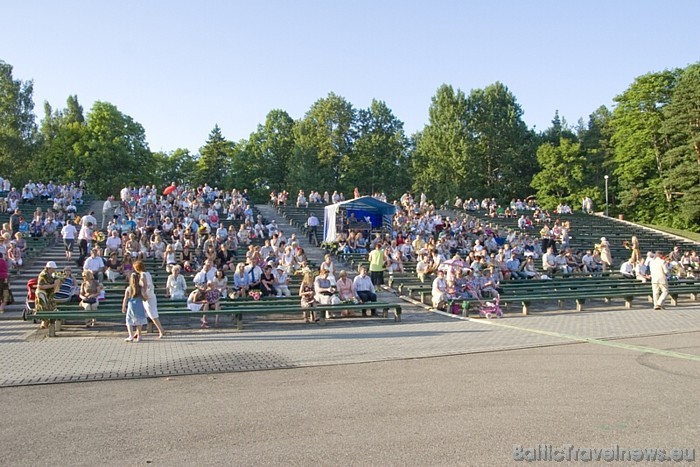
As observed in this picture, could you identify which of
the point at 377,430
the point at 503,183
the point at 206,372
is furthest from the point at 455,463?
the point at 503,183

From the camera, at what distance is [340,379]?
25.9 ft

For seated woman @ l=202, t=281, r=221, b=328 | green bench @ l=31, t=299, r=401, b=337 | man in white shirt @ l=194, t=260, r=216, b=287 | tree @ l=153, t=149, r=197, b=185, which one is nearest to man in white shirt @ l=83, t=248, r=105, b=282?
green bench @ l=31, t=299, r=401, b=337

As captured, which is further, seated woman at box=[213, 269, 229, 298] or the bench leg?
the bench leg

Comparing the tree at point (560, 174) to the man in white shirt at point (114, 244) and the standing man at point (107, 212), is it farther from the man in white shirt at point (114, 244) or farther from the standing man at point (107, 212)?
the man in white shirt at point (114, 244)

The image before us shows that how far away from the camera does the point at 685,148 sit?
50.5m

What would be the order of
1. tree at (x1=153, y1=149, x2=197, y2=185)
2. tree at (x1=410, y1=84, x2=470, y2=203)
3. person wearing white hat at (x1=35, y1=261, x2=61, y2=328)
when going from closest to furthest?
person wearing white hat at (x1=35, y1=261, x2=61, y2=328)
tree at (x1=410, y1=84, x2=470, y2=203)
tree at (x1=153, y1=149, x2=197, y2=185)

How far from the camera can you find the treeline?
5541 cm

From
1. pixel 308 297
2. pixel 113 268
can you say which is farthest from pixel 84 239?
pixel 308 297

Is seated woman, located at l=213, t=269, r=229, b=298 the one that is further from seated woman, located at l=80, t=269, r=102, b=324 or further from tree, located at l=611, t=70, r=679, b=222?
tree, located at l=611, t=70, r=679, b=222

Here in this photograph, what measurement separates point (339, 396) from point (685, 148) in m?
53.4

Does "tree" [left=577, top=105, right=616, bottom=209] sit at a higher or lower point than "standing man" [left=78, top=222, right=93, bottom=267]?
higher

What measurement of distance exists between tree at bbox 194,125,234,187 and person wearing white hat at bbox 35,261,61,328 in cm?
5967

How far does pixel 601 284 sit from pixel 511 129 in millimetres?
49374

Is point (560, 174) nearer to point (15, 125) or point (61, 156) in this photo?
point (61, 156)
